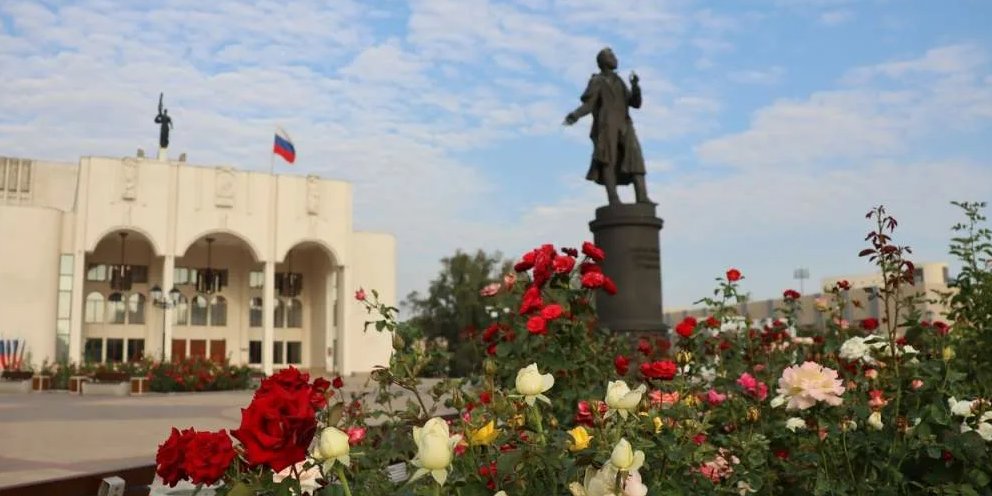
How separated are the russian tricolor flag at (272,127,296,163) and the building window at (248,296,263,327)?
9.49 meters

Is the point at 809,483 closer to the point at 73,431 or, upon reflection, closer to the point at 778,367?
the point at 778,367

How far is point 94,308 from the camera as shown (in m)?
39.0


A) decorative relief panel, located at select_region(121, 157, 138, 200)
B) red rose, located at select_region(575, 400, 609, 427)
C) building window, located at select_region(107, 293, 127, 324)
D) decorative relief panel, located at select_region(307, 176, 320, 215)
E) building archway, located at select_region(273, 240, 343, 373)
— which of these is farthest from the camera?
building archway, located at select_region(273, 240, 343, 373)

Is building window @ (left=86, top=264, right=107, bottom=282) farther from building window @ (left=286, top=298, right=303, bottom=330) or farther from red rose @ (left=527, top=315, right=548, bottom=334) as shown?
red rose @ (left=527, top=315, right=548, bottom=334)

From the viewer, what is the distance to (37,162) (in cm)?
4272

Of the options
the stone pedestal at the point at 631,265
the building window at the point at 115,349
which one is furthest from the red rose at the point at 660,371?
the building window at the point at 115,349

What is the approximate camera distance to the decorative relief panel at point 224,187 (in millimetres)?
37812

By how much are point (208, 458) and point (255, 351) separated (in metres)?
42.9

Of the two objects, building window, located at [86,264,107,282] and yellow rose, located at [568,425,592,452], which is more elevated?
building window, located at [86,264,107,282]

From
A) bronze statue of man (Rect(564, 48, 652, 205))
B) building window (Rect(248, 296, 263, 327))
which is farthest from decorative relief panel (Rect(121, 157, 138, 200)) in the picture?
bronze statue of man (Rect(564, 48, 652, 205))

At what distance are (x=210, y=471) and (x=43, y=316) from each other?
37.8 metres

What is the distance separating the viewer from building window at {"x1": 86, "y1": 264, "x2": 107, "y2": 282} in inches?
1548

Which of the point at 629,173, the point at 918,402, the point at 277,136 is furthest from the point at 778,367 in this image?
the point at 277,136

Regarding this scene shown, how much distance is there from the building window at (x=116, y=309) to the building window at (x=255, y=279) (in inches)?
247
